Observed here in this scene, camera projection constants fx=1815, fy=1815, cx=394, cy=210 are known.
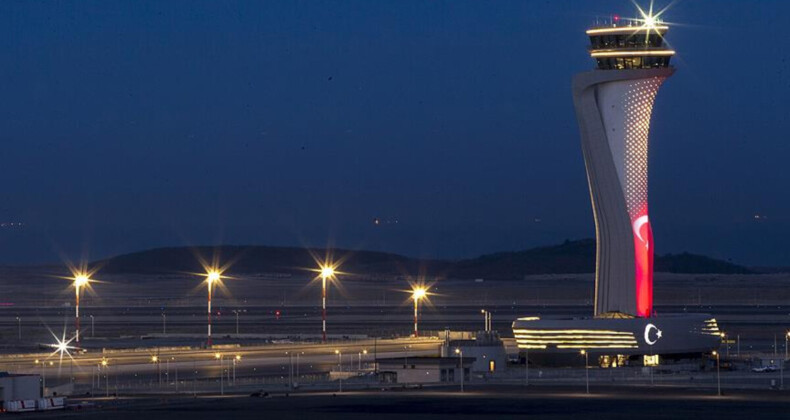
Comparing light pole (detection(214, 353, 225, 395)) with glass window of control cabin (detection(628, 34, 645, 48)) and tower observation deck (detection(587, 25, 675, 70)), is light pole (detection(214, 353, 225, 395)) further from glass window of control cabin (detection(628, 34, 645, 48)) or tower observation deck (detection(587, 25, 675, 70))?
glass window of control cabin (detection(628, 34, 645, 48))

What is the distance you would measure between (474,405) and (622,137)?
92.1ft

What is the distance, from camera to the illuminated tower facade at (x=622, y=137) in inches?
3664

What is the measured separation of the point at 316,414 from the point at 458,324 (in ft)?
270

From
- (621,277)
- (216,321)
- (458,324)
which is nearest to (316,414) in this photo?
(621,277)

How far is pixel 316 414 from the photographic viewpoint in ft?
214

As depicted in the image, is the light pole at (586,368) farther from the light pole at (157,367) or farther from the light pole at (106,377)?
the light pole at (106,377)

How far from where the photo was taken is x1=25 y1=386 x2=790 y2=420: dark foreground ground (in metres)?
64.2

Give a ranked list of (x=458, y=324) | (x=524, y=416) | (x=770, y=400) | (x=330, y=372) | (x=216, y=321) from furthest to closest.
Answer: (x=216, y=321)
(x=458, y=324)
(x=330, y=372)
(x=770, y=400)
(x=524, y=416)

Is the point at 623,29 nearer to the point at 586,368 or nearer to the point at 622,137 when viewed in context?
the point at 622,137

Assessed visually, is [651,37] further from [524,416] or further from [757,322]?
[757,322]

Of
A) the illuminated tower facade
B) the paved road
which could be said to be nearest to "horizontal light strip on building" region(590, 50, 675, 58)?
the illuminated tower facade

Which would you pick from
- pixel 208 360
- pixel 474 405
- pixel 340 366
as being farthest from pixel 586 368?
pixel 208 360

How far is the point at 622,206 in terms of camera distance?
307 ft

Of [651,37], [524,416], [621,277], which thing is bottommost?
[524,416]
